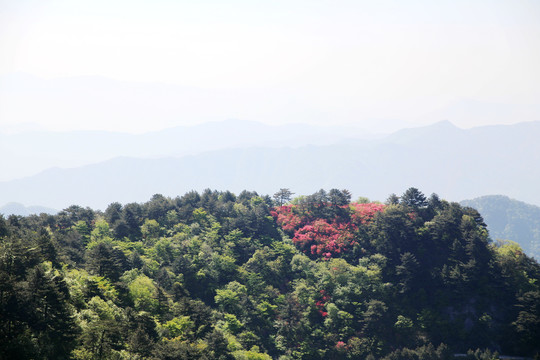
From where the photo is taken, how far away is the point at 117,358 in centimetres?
3512

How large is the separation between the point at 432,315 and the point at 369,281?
404 inches

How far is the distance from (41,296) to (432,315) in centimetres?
5210

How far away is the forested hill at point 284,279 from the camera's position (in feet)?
149

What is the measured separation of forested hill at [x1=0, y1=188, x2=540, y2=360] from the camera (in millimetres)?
45500

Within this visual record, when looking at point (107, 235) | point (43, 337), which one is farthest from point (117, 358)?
point (107, 235)

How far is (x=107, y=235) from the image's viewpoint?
232 feet

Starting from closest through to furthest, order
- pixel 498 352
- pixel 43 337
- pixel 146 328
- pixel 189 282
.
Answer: pixel 43 337 → pixel 146 328 → pixel 498 352 → pixel 189 282

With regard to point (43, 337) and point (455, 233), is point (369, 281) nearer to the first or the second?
point (455, 233)

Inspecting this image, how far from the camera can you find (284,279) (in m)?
70.6

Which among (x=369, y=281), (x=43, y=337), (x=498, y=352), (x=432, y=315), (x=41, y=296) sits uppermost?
(x=41, y=296)

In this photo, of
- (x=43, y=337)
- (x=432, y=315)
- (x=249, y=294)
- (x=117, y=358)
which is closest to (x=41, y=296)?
(x=43, y=337)

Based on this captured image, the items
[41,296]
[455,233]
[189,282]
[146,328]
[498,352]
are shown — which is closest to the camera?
[41,296]

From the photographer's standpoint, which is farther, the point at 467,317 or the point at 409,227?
the point at 409,227

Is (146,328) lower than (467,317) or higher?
higher
